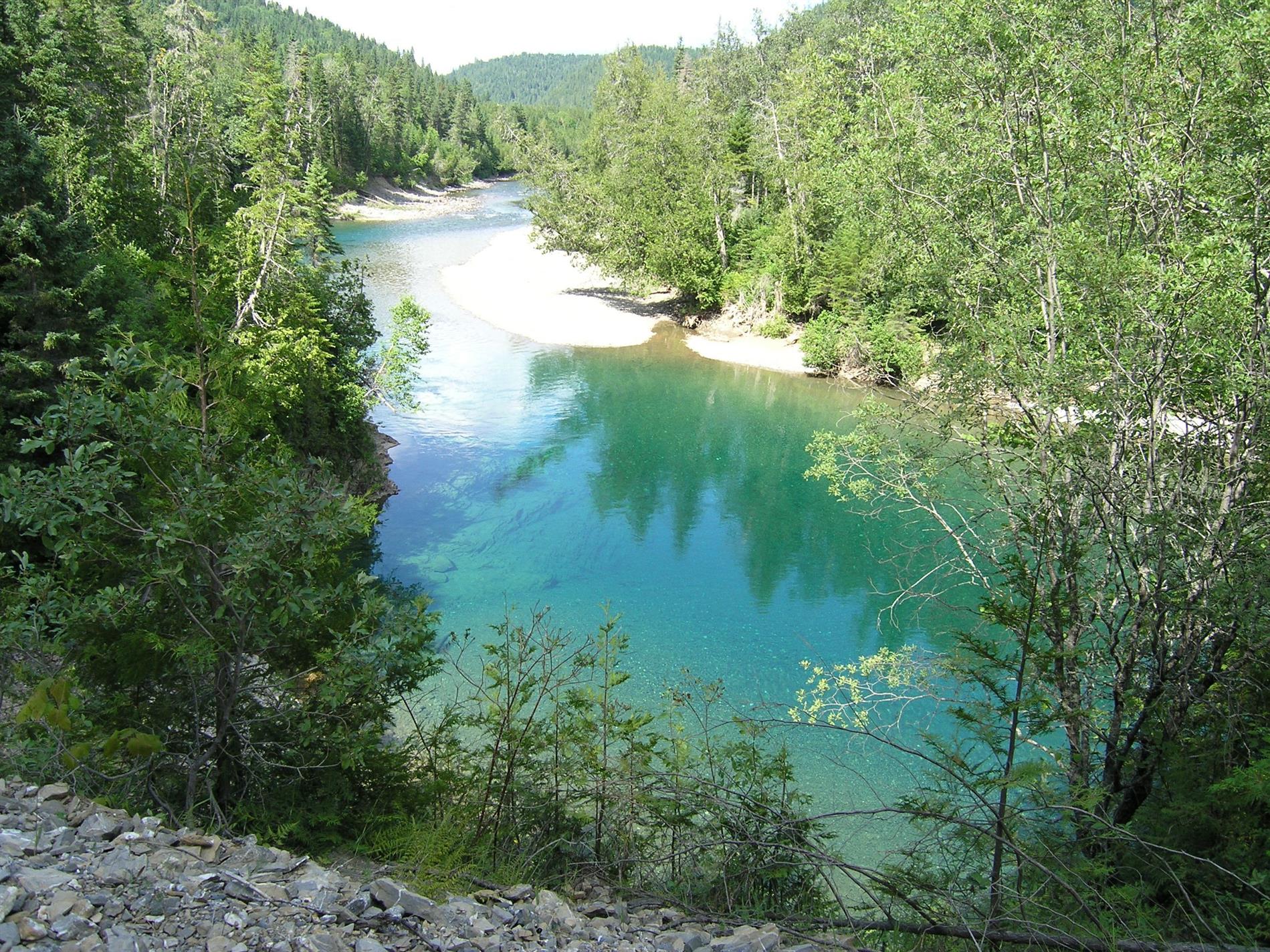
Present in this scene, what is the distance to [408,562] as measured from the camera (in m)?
17.6

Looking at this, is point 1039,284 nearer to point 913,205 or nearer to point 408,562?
point 913,205

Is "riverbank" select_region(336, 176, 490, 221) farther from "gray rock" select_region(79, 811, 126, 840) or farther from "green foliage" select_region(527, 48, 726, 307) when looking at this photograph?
"gray rock" select_region(79, 811, 126, 840)

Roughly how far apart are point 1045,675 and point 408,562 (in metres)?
13.3

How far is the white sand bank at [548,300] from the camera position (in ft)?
118

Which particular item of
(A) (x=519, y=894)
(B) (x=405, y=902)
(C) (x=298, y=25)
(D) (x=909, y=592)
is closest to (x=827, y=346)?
(D) (x=909, y=592)

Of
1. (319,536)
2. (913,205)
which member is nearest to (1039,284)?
(913,205)

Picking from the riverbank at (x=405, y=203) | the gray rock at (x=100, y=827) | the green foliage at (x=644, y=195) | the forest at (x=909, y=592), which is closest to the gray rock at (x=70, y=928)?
the gray rock at (x=100, y=827)

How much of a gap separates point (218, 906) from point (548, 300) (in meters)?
37.9

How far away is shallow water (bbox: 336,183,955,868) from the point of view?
14.9 meters

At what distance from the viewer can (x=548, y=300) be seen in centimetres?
4028

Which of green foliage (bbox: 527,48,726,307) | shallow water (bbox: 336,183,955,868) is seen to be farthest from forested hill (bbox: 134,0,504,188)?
shallow water (bbox: 336,183,955,868)

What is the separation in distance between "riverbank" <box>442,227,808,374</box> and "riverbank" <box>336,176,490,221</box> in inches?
797

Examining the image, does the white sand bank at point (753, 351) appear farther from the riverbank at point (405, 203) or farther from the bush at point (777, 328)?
the riverbank at point (405, 203)

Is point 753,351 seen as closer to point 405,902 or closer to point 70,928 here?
point 405,902
